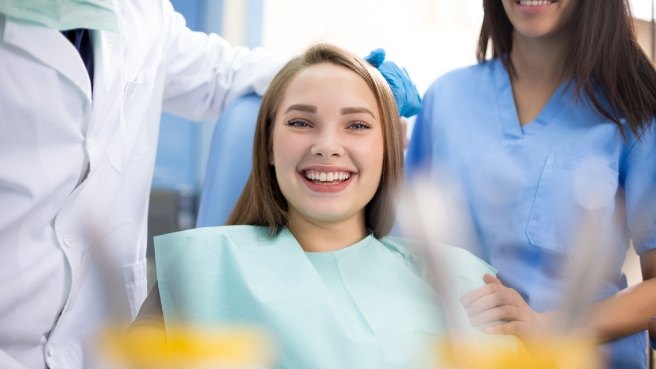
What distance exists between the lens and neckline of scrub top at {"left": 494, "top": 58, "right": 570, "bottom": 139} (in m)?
1.28

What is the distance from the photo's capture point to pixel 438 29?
1992mm

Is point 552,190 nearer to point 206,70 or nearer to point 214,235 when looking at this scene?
point 214,235

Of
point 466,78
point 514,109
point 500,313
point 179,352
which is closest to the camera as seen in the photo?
point 179,352

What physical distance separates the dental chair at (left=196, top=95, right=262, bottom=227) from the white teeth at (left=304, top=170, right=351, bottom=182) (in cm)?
25

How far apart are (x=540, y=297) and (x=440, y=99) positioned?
1.40 feet

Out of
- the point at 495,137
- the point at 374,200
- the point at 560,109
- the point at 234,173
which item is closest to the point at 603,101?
the point at 560,109

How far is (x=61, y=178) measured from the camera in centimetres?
105

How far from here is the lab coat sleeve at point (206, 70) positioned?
1384mm

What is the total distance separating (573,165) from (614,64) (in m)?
0.18

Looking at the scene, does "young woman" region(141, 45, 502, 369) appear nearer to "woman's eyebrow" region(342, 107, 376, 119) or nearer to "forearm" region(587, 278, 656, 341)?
"woman's eyebrow" region(342, 107, 376, 119)

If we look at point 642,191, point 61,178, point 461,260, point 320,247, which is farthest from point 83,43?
point 642,191

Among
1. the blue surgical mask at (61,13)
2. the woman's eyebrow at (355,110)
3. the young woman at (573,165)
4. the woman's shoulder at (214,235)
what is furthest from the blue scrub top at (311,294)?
the blue surgical mask at (61,13)

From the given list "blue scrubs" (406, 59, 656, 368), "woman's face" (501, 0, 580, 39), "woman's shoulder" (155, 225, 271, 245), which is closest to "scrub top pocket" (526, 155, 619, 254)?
"blue scrubs" (406, 59, 656, 368)

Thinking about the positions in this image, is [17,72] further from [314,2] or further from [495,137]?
[314,2]
